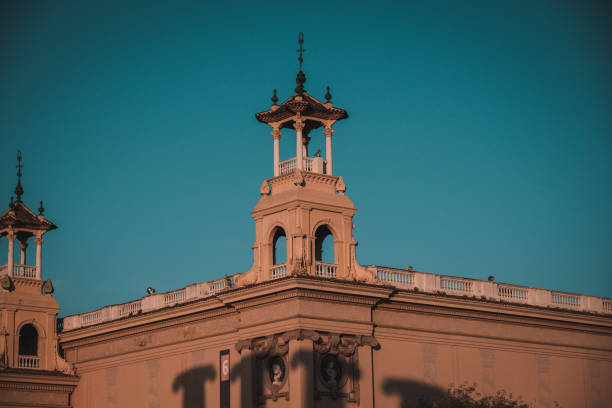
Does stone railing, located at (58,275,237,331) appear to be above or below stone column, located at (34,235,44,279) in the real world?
below

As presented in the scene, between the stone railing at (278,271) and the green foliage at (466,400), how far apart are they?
812 centimetres

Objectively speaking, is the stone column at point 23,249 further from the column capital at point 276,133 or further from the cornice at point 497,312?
the cornice at point 497,312

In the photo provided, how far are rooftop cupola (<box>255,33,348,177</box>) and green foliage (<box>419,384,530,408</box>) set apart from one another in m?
11.2

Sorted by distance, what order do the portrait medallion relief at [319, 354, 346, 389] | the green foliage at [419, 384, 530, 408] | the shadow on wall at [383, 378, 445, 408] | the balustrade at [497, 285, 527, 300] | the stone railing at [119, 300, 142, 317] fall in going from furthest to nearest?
the stone railing at [119, 300, 142, 317]
the balustrade at [497, 285, 527, 300]
the shadow on wall at [383, 378, 445, 408]
the portrait medallion relief at [319, 354, 346, 389]
the green foliage at [419, 384, 530, 408]

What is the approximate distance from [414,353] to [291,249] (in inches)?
302

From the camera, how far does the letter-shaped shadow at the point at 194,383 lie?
54.8 meters

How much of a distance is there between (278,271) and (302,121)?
22.7ft

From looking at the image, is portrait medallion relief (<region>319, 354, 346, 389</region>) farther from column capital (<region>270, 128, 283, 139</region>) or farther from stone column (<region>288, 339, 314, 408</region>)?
column capital (<region>270, 128, 283, 139</region>)

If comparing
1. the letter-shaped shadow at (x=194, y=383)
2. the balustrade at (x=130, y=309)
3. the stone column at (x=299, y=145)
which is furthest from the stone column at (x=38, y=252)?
the stone column at (x=299, y=145)

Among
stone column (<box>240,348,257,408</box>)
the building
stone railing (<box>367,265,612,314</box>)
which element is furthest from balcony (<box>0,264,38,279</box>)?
stone railing (<box>367,265,612,314</box>)

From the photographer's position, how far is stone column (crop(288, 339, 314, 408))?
157ft

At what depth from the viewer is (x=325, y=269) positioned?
50469 millimetres

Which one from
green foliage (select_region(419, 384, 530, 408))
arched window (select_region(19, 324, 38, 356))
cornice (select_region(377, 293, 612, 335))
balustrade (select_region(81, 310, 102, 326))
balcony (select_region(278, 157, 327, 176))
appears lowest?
green foliage (select_region(419, 384, 530, 408))

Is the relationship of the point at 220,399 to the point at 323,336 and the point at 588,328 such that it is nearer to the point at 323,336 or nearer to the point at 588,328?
the point at 323,336
